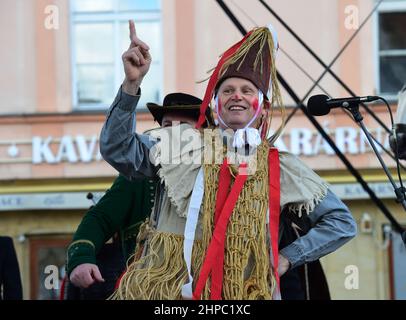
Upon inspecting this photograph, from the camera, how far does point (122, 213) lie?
3867mm

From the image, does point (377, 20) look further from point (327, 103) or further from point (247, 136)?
point (247, 136)

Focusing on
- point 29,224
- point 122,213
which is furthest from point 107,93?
point 122,213

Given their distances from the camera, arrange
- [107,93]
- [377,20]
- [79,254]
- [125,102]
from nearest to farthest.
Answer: [125,102] < [79,254] < [377,20] < [107,93]

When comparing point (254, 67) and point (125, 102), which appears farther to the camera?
point (254, 67)

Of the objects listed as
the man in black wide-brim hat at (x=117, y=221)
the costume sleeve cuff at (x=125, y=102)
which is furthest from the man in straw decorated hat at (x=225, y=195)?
the man in black wide-brim hat at (x=117, y=221)

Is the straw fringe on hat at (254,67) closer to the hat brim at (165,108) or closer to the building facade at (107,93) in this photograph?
the hat brim at (165,108)

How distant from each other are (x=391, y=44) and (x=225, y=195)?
5.63 meters

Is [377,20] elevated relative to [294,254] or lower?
elevated

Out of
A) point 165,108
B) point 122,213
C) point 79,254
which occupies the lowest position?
point 79,254

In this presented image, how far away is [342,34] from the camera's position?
8.08 m

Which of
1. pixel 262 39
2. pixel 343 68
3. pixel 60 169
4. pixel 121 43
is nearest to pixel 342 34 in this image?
pixel 343 68

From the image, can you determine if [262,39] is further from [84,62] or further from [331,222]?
[84,62]

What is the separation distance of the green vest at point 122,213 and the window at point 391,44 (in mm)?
4692

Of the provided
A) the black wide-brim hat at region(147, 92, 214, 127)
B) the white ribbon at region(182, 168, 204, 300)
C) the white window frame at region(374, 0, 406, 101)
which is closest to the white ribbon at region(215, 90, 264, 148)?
the white ribbon at region(182, 168, 204, 300)
